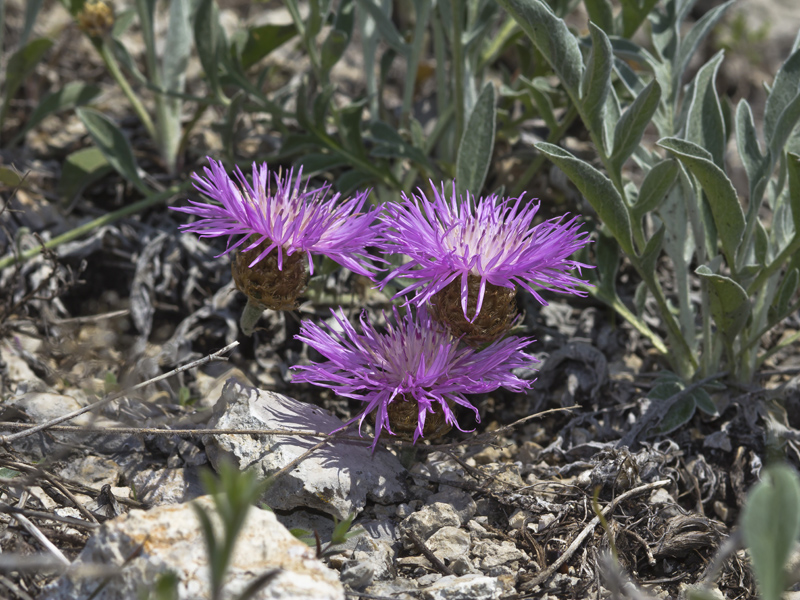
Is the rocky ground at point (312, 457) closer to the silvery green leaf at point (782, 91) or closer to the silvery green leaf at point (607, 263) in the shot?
the silvery green leaf at point (607, 263)

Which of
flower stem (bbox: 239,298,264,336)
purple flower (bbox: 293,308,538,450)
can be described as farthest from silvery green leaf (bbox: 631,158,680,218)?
flower stem (bbox: 239,298,264,336)

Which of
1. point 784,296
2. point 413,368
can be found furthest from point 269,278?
point 784,296

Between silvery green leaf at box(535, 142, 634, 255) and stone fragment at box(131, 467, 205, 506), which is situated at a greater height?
silvery green leaf at box(535, 142, 634, 255)

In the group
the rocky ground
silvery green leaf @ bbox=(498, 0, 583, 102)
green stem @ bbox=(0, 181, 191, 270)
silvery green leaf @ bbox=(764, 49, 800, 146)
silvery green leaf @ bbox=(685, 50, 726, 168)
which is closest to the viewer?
the rocky ground

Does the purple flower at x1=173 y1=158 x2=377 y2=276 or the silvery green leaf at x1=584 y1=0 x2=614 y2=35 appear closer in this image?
the purple flower at x1=173 y1=158 x2=377 y2=276

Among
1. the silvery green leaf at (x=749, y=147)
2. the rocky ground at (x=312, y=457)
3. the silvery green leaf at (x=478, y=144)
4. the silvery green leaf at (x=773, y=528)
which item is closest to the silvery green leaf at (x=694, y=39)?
the silvery green leaf at (x=749, y=147)

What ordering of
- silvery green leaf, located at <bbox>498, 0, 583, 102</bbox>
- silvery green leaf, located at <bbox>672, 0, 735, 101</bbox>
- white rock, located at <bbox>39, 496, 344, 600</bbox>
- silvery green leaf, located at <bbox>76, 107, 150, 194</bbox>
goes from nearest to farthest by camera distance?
1. white rock, located at <bbox>39, 496, 344, 600</bbox>
2. silvery green leaf, located at <bbox>498, 0, 583, 102</bbox>
3. silvery green leaf, located at <bbox>672, 0, 735, 101</bbox>
4. silvery green leaf, located at <bbox>76, 107, 150, 194</bbox>

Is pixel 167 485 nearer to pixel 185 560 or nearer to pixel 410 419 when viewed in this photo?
pixel 185 560

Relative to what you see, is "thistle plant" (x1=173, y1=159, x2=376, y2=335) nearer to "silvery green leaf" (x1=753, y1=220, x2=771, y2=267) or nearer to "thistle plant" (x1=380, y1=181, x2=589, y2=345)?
"thistle plant" (x1=380, y1=181, x2=589, y2=345)

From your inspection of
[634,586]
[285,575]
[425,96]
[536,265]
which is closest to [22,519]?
[285,575]
